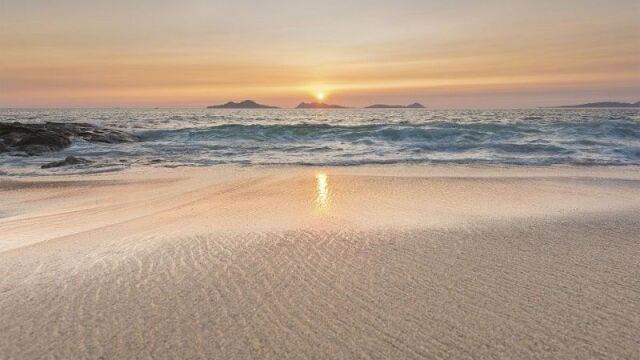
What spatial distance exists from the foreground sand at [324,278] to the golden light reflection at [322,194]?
0.09 m

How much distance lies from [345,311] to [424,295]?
65 centimetres

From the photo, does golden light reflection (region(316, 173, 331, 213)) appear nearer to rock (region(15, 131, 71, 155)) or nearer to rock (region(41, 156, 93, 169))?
rock (region(41, 156, 93, 169))

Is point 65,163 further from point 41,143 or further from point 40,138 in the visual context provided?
point 40,138

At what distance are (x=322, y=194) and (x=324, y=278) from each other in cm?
472

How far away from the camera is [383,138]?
28.1 m

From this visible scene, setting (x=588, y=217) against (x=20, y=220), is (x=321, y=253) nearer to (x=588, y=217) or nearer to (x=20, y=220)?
(x=588, y=217)

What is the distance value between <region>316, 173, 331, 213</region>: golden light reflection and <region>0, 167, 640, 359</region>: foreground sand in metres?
0.09

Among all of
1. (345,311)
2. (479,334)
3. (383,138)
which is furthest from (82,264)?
(383,138)

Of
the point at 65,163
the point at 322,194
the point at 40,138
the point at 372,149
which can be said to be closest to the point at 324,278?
the point at 322,194

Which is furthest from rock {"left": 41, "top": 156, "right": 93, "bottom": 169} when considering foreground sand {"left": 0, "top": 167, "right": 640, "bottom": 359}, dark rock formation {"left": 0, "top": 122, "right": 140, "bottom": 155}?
foreground sand {"left": 0, "top": 167, "right": 640, "bottom": 359}

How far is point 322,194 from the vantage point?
880 cm

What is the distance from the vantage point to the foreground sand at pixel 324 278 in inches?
118

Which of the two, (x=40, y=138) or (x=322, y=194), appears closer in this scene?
(x=322, y=194)

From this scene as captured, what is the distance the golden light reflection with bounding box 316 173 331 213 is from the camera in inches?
294
